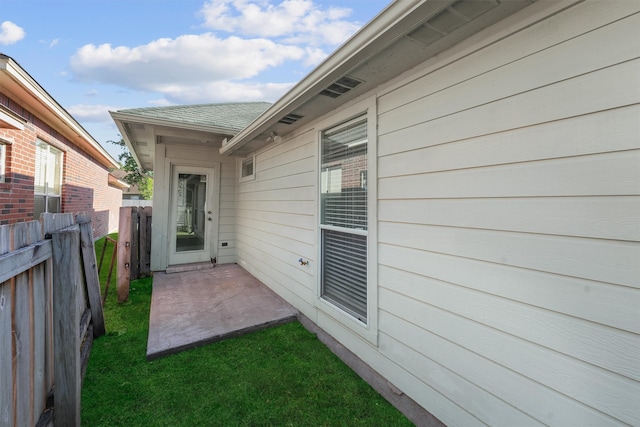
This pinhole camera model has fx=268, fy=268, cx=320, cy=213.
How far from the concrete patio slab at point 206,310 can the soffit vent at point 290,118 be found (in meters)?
2.30

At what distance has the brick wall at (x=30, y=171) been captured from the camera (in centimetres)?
361

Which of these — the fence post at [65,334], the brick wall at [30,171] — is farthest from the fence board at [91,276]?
the brick wall at [30,171]

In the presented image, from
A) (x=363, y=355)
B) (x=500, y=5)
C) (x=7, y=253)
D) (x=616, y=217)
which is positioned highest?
(x=500, y=5)

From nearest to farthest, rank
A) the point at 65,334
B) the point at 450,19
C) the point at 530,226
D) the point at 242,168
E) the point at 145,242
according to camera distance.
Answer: the point at 530,226 → the point at 450,19 → the point at 65,334 → the point at 145,242 → the point at 242,168

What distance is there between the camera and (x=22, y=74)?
3188mm

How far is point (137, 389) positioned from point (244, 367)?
30.8 inches

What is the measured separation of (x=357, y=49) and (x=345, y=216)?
1369mm

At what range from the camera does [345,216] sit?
8.36 feet

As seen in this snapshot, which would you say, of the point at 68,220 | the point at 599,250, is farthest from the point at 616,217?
the point at 68,220

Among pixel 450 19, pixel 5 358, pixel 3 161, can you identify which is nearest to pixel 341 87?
pixel 450 19

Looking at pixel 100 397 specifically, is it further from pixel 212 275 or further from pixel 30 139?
pixel 30 139

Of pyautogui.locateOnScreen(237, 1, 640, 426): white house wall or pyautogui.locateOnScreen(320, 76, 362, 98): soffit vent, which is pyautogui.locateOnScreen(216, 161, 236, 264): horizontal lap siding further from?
pyautogui.locateOnScreen(237, 1, 640, 426): white house wall

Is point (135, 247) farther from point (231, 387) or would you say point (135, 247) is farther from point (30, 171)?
point (231, 387)

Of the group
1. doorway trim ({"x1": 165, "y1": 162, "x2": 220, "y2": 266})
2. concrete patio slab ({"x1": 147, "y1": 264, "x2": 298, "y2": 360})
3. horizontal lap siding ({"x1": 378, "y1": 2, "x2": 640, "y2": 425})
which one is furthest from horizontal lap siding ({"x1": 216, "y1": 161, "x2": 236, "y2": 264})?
horizontal lap siding ({"x1": 378, "y1": 2, "x2": 640, "y2": 425})
